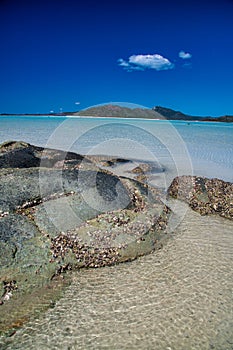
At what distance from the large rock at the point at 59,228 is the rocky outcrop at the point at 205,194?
206 cm

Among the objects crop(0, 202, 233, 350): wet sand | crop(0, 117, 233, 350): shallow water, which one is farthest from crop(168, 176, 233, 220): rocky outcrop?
crop(0, 202, 233, 350): wet sand

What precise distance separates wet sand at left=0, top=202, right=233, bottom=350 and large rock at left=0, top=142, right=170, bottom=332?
344 millimetres

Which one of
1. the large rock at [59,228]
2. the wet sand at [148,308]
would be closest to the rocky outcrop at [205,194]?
the large rock at [59,228]

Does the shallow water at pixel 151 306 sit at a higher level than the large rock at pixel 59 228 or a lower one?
lower

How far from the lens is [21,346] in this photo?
163 inches

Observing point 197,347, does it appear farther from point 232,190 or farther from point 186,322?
point 232,190

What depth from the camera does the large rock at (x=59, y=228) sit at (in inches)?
→ 210

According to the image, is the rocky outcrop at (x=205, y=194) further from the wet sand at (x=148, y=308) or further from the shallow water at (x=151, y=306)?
the wet sand at (x=148, y=308)

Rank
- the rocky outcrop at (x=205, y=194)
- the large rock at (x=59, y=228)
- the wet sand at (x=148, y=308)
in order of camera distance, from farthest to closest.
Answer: the rocky outcrop at (x=205, y=194) → the large rock at (x=59, y=228) → the wet sand at (x=148, y=308)

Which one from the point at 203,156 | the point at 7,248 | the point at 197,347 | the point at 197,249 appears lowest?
the point at 197,347

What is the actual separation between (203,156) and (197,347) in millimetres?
21631

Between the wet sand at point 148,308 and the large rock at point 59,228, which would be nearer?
the wet sand at point 148,308

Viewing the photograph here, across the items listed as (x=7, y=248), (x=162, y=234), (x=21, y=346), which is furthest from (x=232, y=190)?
(x=21, y=346)

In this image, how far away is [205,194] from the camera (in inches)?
423
